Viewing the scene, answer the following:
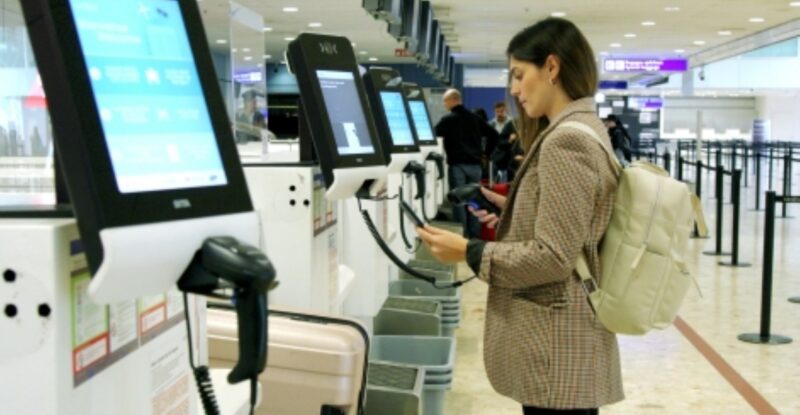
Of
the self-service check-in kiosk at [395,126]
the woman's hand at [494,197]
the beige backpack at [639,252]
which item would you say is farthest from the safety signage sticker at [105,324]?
the self-service check-in kiosk at [395,126]

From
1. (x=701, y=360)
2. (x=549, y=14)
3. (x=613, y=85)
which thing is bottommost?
(x=701, y=360)

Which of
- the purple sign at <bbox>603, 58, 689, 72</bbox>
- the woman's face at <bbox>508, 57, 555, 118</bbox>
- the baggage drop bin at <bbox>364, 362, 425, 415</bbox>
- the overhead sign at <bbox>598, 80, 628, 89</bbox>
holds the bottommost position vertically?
the baggage drop bin at <bbox>364, 362, 425, 415</bbox>

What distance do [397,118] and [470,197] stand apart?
1.62 metres

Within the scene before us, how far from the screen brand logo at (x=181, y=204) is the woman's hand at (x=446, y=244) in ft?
4.14

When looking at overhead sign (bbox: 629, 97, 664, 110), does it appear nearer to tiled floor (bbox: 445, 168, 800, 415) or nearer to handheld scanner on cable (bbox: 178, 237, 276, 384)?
tiled floor (bbox: 445, 168, 800, 415)

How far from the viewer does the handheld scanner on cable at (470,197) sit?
2742 millimetres

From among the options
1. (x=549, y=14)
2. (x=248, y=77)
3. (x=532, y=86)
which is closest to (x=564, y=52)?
(x=532, y=86)

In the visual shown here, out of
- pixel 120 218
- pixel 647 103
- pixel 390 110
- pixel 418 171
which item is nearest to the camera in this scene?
pixel 120 218

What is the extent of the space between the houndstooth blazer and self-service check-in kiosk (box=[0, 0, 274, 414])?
1.05 meters

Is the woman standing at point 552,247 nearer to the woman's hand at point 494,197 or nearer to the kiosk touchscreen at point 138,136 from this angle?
the woman's hand at point 494,197

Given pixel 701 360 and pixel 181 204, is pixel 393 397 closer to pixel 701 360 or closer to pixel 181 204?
pixel 181 204

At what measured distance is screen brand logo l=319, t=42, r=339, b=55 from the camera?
2.40 metres

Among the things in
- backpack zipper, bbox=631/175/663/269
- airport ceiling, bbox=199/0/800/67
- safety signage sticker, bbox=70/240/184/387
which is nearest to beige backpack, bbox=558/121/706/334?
backpack zipper, bbox=631/175/663/269

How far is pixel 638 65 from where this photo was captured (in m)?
25.8
